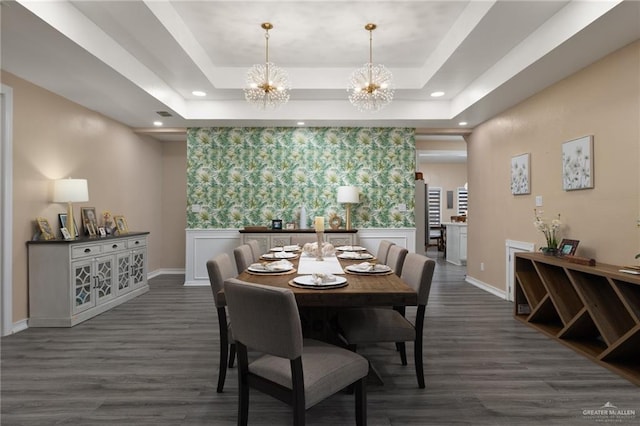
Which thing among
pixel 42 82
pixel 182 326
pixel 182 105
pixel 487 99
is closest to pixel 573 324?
pixel 487 99

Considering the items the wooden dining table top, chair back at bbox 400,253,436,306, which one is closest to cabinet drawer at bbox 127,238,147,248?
the wooden dining table top

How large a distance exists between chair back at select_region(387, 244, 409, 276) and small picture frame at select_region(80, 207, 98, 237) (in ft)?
12.0

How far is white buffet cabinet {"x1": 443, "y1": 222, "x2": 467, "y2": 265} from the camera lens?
A: 7477 millimetres

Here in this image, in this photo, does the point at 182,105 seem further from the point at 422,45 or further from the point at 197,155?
the point at 422,45

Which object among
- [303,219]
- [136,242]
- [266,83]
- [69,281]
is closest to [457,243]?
[303,219]

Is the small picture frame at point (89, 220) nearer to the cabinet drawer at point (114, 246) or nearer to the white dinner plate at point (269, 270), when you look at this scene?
the cabinet drawer at point (114, 246)

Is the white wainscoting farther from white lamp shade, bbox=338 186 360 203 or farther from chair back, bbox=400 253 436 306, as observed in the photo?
chair back, bbox=400 253 436 306

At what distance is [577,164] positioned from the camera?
3.35 meters

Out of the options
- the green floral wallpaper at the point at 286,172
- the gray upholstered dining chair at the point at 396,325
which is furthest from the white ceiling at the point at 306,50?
the gray upholstered dining chair at the point at 396,325

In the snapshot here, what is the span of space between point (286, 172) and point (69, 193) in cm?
281

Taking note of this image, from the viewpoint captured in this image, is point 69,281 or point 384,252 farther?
point 69,281

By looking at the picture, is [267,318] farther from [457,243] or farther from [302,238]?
[457,243]

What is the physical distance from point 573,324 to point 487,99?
2.55 meters

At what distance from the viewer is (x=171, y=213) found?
21.9 feet
